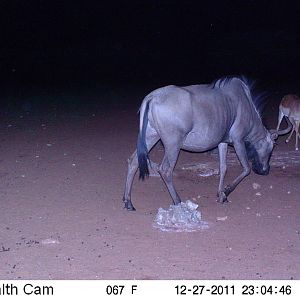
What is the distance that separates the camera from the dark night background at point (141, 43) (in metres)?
25.1

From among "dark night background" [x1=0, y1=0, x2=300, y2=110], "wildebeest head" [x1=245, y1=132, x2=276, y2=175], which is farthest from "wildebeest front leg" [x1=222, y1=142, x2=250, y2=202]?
"dark night background" [x1=0, y1=0, x2=300, y2=110]

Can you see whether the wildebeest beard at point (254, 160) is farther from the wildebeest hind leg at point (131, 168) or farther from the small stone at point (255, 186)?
the wildebeest hind leg at point (131, 168)

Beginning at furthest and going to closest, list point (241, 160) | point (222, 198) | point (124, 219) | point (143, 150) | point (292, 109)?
1. point (292, 109)
2. point (241, 160)
3. point (222, 198)
4. point (143, 150)
5. point (124, 219)

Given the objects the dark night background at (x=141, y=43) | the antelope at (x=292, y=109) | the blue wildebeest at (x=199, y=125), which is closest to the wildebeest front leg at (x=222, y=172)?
the blue wildebeest at (x=199, y=125)

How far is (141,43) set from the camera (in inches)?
1599

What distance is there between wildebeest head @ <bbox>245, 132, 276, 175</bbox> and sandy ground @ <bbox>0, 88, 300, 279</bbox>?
0.24m

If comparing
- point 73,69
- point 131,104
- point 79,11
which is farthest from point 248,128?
point 79,11

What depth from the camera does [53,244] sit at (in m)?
6.32

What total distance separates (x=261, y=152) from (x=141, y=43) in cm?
3272

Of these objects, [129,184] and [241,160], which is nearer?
[129,184]

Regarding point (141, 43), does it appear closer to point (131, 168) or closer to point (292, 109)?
point (292, 109)

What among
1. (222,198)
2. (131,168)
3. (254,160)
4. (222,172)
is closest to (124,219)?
(131,168)

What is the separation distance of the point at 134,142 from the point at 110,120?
2.83m

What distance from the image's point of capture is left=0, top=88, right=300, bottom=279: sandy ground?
573 centimetres
